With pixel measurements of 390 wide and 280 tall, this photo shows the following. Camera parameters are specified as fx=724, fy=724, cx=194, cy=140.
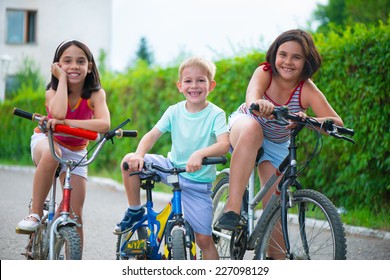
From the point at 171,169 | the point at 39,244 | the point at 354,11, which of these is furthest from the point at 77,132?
the point at 354,11

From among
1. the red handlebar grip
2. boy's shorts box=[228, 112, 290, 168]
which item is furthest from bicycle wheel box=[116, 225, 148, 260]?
boy's shorts box=[228, 112, 290, 168]

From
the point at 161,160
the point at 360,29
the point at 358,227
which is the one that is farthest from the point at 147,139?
the point at 360,29

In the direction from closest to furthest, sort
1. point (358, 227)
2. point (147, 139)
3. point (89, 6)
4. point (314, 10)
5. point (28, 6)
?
point (147, 139), point (358, 227), point (28, 6), point (89, 6), point (314, 10)

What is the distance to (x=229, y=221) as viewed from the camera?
4176mm

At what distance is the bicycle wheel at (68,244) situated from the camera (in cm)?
376

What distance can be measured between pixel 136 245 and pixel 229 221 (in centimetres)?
55

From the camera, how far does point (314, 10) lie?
28219 millimetres

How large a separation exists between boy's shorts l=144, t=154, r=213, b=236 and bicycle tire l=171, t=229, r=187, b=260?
14.9 inches

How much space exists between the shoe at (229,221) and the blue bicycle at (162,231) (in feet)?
0.75

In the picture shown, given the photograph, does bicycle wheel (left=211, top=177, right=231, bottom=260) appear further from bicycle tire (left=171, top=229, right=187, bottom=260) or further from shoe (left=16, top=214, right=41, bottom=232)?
shoe (left=16, top=214, right=41, bottom=232)

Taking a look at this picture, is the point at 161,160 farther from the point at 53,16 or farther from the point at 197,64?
the point at 53,16

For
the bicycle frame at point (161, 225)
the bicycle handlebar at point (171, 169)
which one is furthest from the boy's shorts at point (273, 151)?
the bicycle frame at point (161, 225)

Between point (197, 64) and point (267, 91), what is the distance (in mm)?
455

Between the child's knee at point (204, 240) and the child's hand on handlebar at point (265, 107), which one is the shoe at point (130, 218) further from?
the child's hand on handlebar at point (265, 107)
